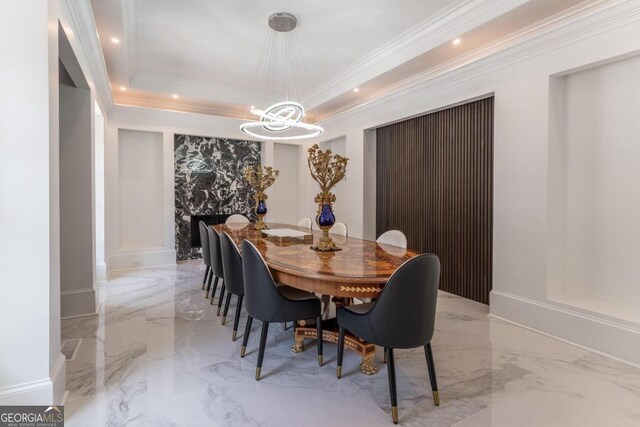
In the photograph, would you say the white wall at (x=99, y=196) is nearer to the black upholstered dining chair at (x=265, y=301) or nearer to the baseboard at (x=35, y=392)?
the baseboard at (x=35, y=392)

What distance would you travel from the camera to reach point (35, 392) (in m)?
1.72

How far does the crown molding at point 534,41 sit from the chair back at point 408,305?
247 cm

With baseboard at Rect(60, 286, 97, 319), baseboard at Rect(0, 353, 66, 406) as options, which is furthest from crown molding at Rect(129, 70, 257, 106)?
baseboard at Rect(0, 353, 66, 406)

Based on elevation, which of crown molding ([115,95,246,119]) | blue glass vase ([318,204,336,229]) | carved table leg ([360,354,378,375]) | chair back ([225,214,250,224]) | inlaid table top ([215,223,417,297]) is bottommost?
carved table leg ([360,354,378,375])

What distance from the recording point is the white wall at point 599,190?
2637 millimetres

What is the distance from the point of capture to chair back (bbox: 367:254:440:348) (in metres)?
1.75

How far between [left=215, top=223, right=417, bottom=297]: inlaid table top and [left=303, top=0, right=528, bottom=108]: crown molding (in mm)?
2292

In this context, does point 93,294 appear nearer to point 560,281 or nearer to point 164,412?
point 164,412

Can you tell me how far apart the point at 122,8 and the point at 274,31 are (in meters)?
1.49

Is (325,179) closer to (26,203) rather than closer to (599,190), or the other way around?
(26,203)

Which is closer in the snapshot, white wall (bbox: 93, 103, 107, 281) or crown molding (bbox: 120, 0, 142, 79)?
crown molding (bbox: 120, 0, 142, 79)

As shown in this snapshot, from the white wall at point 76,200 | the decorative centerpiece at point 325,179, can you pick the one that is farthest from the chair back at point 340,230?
the white wall at point 76,200

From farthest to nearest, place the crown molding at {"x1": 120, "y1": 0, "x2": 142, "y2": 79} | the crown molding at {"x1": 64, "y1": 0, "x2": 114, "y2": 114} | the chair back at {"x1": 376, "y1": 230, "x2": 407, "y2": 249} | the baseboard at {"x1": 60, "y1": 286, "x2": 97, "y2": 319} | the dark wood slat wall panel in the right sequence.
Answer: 1. the dark wood slat wall panel
2. the baseboard at {"x1": 60, "y1": 286, "x2": 97, "y2": 319}
3. the crown molding at {"x1": 120, "y1": 0, "x2": 142, "y2": 79}
4. the chair back at {"x1": 376, "y1": 230, "x2": 407, "y2": 249}
5. the crown molding at {"x1": 64, "y1": 0, "x2": 114, "y2": 114}

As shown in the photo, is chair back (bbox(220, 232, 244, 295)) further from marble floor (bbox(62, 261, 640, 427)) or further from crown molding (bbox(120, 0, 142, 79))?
crown molding (bbox(120, 0, 142, 79))
